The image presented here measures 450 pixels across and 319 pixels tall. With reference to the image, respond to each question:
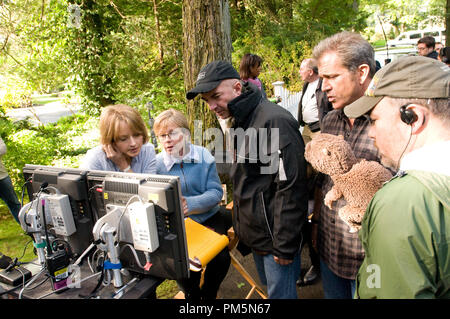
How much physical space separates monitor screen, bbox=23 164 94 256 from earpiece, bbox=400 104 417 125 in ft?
5.48

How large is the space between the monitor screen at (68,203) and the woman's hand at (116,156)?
15.9 inches

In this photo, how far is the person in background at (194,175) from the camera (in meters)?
2.39

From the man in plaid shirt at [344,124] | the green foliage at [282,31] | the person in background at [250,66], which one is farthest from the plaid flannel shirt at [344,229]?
the green foliage at [282,31]

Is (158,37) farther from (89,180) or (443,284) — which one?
(443,284)

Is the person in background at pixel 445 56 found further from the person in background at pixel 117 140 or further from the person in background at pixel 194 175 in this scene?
the person in background at pixel 117 140

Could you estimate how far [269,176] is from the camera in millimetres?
1819

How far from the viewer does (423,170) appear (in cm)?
90

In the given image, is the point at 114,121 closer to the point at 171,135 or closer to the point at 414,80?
the point at 171,135

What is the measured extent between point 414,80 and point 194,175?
1798 millimetres

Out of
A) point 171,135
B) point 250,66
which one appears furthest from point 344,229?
point 250,66

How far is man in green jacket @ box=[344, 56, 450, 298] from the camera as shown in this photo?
0.84m
